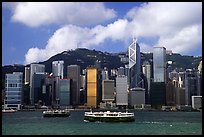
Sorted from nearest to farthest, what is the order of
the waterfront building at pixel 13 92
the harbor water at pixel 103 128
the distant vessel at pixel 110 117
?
the harbor water at pixel 103 128, the distant vessel at pixel 110 117, the waterfront building at pixel 13 92

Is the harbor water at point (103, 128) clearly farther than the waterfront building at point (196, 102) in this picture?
No

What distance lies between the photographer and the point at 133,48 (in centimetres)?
16750

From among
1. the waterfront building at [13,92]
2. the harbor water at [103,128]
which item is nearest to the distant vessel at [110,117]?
the harbor water at [103,128]

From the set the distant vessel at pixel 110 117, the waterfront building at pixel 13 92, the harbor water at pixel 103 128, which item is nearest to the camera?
the harbor water at pixel 103 128

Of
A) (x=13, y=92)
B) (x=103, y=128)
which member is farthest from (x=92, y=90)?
(x=103, y=128)

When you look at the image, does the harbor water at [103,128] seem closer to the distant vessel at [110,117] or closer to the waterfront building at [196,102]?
the distant vessel at [110,117]

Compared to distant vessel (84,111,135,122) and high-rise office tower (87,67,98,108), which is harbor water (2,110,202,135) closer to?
distant vessel (84,111,135,122)

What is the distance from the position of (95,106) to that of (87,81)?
39.0 ft

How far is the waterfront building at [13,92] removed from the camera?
112062 millimetres

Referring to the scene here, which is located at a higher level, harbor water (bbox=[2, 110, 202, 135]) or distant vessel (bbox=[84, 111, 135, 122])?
distant vessel (bbox=[84, 111, 135, 122])

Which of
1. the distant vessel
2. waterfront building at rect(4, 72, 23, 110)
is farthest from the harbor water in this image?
waterfront building at rect(4, 72, 23, 110)

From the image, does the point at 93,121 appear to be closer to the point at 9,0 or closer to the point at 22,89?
the point at 9,0

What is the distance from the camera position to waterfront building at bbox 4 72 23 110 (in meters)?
112

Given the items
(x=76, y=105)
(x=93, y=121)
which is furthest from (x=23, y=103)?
(x=93, y=121)
